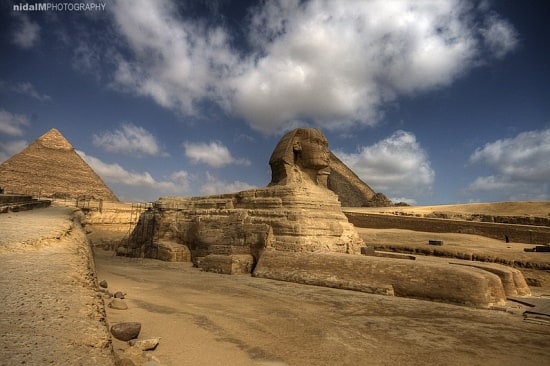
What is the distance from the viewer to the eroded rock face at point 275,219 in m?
8.36

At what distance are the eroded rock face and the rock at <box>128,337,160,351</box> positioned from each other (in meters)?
5.12

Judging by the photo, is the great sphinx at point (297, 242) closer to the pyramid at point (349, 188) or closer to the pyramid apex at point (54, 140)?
the pyramid at point (349, 188)

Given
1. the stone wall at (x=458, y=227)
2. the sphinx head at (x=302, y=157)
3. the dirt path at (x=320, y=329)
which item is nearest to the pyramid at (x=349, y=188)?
the stone wall at (x=458, y=227)

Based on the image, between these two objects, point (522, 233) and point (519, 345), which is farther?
point (522, 233)

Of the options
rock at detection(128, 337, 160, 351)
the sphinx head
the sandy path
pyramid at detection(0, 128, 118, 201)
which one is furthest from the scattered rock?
pyramid at detection(0, 128, 118, 201)

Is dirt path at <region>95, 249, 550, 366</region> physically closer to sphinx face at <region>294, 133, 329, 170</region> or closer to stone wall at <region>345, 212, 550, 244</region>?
sphinx face at <region>294, 133, 329, 170</region>

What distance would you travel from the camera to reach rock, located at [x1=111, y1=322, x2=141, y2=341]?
9.89 ft

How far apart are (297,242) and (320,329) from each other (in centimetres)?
386

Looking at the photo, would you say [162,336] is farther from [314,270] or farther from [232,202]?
[232,202]

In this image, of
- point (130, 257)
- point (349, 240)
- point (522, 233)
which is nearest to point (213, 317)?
point (349, 240)

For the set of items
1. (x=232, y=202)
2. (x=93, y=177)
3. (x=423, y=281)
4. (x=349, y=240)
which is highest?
(x=93, y=177)

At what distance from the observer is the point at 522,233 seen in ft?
51.6

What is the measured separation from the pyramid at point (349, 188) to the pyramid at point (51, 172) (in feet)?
84.9

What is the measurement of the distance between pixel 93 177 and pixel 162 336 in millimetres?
38831
